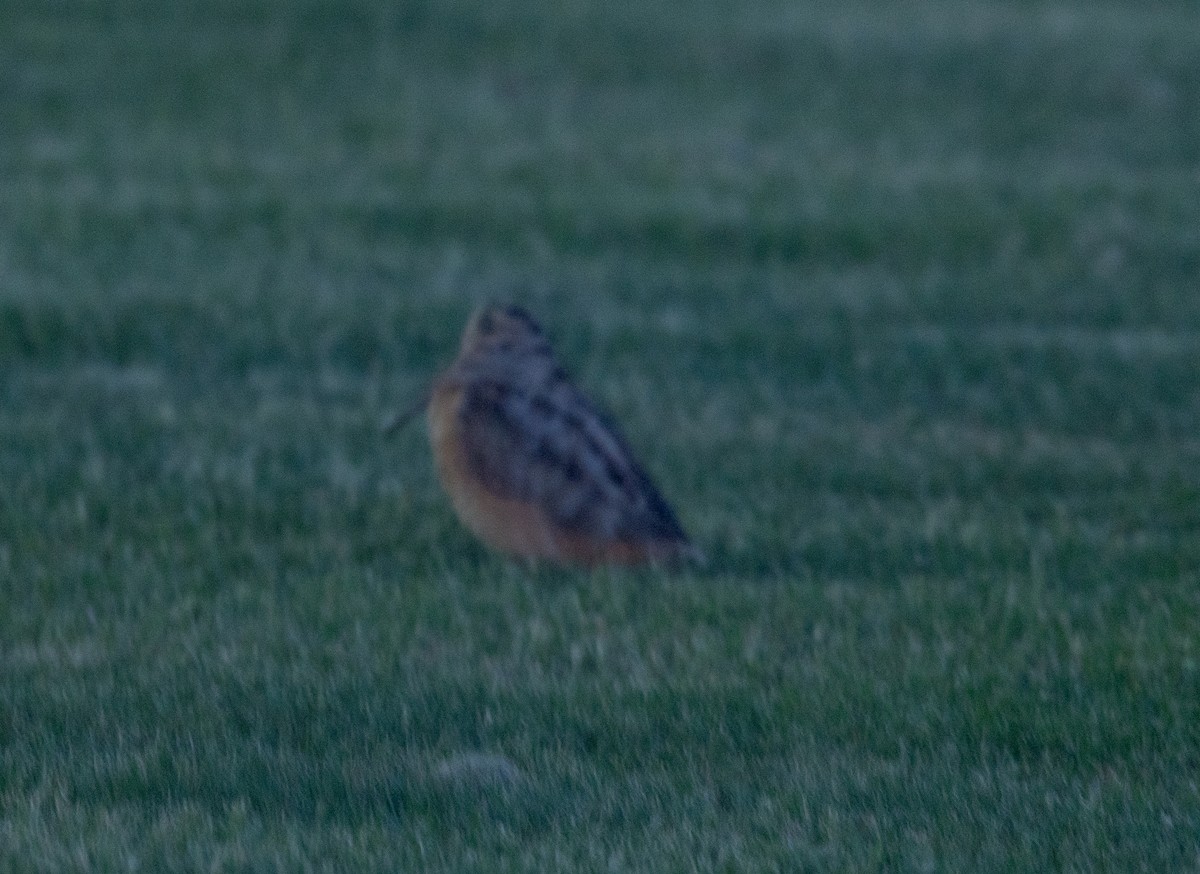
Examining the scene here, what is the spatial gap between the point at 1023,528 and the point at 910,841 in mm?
3634

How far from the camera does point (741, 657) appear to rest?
279 inches

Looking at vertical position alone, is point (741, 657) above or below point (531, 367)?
below

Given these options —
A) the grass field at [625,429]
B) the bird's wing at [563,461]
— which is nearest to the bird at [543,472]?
the bird's wing at [563,461]

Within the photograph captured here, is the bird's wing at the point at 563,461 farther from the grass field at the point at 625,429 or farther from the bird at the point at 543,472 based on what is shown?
the grass field at the point at 625,429

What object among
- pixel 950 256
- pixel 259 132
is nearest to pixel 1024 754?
pixel 950 256

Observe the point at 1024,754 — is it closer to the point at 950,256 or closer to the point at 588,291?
the point at 588,291

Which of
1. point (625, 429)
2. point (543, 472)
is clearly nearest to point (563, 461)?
point (543, 472)

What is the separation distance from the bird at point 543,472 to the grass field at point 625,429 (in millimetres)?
153

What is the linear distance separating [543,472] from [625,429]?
2881mm

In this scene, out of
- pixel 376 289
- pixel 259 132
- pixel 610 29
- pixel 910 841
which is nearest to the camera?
pixel 910 841

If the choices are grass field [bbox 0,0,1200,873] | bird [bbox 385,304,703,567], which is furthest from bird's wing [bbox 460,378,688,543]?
grass field [bbox 0,0,1200,873]

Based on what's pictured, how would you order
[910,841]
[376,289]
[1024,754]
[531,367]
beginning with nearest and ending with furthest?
1. [910,841]
2. [1024,754]
3. [531,367]
4. [376,289]

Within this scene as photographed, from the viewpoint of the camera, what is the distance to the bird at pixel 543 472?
316 inches

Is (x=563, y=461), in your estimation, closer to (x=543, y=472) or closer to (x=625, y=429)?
(x=543, y=472)
